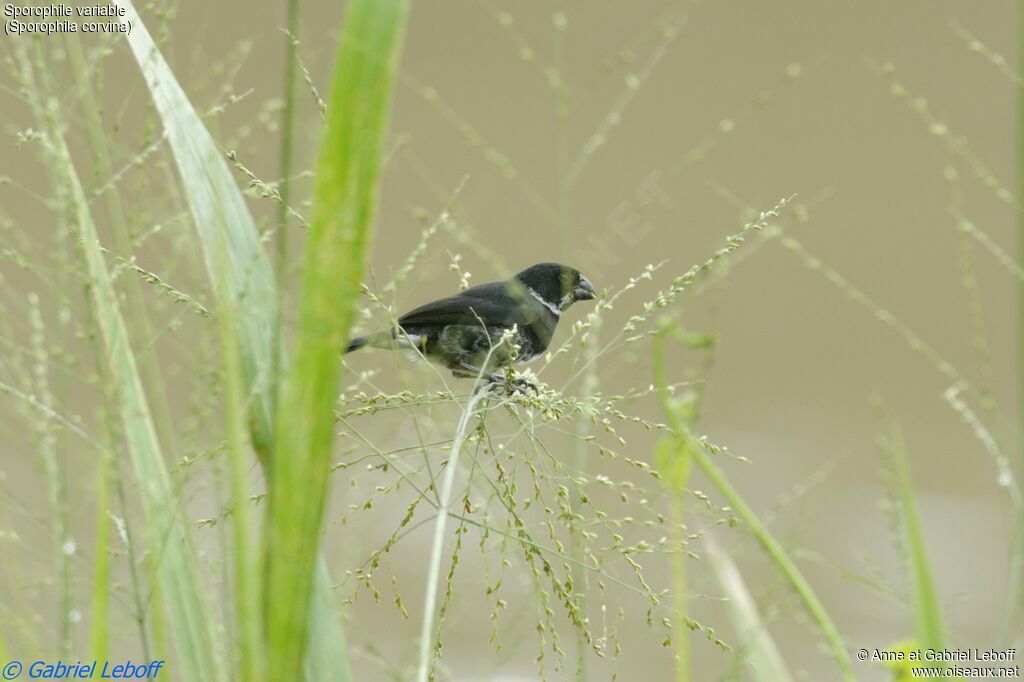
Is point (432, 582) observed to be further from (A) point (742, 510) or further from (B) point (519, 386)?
(B) point (519, 386)

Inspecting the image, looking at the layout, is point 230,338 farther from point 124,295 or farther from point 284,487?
point 124,295

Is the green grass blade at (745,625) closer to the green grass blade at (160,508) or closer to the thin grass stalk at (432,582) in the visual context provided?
the thin grass stalk at (432,582)

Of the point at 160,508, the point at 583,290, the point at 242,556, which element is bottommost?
the point at 242,556

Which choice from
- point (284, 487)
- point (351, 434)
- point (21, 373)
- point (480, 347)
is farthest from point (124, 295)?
point (480, 347)

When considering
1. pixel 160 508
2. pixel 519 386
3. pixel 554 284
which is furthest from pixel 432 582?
pixel 554 284

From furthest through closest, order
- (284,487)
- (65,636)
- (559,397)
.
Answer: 1. (559,397)
2. (65,636)
3. (284,487)

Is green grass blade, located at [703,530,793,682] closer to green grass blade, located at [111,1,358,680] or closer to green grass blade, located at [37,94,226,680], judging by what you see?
green grass blade, located at [111,1,358,680]

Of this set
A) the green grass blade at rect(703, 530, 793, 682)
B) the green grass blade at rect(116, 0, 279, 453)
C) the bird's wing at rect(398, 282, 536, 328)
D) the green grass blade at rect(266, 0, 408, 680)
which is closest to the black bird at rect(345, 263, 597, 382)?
the bird's wing at rect(398, 282, 536, 328)
